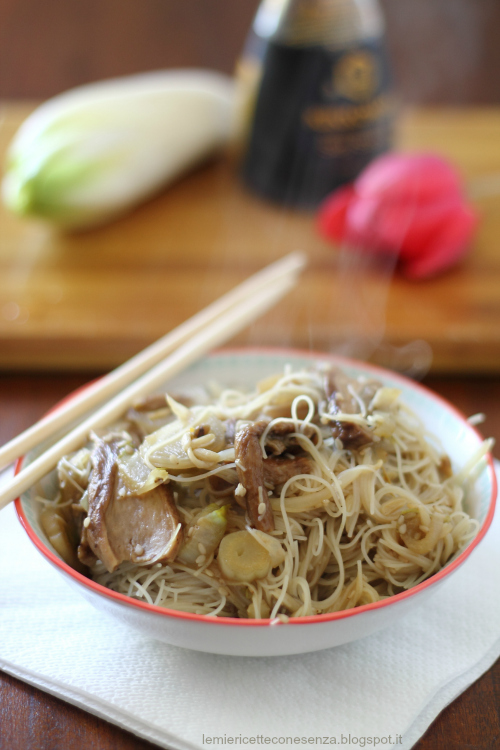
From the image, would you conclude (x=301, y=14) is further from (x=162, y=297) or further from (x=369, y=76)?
(x=162, y=297)

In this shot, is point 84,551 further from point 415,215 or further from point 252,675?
point 415,215

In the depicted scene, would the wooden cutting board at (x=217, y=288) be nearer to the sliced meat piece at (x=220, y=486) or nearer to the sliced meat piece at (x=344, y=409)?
→ the sliced meat piece at (x=344, y=409)

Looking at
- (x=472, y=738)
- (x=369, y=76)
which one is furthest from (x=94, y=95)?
(x=472, y=738)

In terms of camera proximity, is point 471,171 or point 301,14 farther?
point 471,171

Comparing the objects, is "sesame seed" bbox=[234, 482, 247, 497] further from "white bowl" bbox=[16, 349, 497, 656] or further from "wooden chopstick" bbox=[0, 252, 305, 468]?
"wooden chopstick" bbox=[0, 252, 305, 468]

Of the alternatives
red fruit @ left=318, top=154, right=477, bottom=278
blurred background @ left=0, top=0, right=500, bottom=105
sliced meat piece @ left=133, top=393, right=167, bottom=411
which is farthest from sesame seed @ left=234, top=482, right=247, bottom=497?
blurred background @ left=0, top=0, right=500, bottom=105

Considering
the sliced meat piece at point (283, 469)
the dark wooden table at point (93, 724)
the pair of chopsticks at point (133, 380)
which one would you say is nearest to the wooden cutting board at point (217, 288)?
the pair of chopsticks at point (133, 380)
